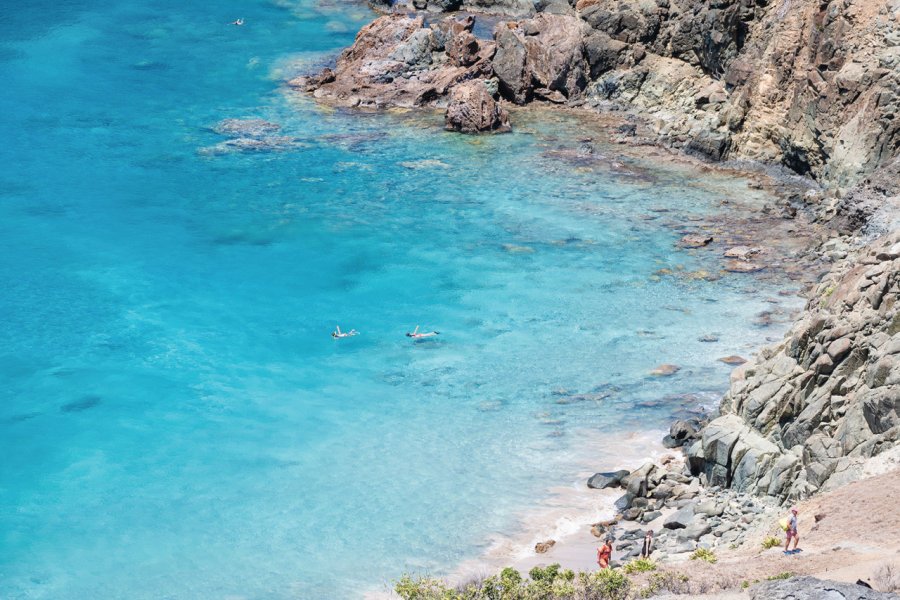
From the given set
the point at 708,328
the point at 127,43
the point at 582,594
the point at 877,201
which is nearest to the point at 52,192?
the point at 127,43

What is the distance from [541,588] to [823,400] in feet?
36.4

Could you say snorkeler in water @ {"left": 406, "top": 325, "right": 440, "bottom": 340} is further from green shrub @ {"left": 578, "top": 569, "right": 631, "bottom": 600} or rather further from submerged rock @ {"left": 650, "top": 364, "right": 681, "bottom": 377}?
green shrub @ {"left": 578, "top": 569, "right": 631, "bottom": 600}

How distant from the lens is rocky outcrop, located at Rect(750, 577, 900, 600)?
17.7 meters

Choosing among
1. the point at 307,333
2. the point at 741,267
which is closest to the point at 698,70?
the point at 741,267

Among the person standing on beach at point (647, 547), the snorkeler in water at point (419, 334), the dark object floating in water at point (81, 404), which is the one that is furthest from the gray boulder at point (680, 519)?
the dark object floating in water at point (81, 404)

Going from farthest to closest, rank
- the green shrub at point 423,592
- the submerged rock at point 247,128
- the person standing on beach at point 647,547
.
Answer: the submerged rock at point 247,128
the person standing on beach at point 647,547
the green shrub at point 423,592

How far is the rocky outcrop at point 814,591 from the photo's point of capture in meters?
17.7

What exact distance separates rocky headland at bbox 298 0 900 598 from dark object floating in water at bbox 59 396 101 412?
1901 centimetres

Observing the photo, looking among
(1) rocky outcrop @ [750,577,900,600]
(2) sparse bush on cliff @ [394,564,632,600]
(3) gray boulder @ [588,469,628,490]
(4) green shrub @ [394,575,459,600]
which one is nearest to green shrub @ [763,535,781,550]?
(2) sparse bush on cliff @ [394,564,632,600]

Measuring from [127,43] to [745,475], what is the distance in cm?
6644

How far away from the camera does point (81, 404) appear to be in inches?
1597

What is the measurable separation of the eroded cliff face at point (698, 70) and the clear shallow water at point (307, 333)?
3.51 meters

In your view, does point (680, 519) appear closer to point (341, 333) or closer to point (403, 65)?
point (341, 333)

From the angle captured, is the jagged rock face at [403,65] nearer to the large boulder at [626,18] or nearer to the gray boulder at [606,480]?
the large boulder at [626,18]
